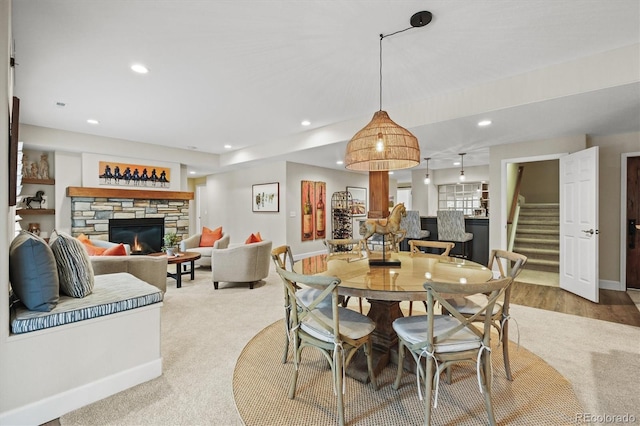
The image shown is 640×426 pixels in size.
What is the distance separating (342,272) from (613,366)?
217 cm

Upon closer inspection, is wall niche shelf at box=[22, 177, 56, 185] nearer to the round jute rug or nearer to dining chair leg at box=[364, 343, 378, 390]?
the round jute rug

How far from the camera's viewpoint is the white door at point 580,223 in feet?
A: 12.0

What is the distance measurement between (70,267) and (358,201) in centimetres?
735

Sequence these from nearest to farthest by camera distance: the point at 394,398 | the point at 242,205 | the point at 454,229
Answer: the point at 394,398, the point at 454,229, the point at 242,205

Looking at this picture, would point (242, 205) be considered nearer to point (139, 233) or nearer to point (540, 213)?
point (139, 233)

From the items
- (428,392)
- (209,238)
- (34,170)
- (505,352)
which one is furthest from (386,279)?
(34,170)

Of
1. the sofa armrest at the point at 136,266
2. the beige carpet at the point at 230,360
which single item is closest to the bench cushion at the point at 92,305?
the beige carpet at the point at 230,360

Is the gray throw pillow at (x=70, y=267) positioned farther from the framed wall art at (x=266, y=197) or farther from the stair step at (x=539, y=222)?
the stair step at (x=539, y=222)

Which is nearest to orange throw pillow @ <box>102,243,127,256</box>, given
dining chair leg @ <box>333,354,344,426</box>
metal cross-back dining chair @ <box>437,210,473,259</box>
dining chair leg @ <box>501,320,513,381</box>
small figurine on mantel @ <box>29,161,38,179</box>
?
dining chair leg @ <box>333,354,344,426</box>

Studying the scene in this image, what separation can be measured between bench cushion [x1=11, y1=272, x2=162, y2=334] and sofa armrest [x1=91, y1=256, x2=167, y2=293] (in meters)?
0.86

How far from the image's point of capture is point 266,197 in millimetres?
6980

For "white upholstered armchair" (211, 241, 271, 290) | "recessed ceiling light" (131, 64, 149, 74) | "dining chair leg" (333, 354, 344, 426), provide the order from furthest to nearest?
"white upholstered armchair" (211, 241, 271, 290) → "recessed ceiling light" (131, 64, 149, 74) → "dining chair leg" (333, 354, 344, 426)

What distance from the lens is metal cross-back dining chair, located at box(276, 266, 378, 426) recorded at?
1.58 meters

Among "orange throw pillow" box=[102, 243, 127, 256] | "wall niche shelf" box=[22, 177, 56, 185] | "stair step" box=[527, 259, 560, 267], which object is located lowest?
"stair step" box=[527, 259, 560, 267]
